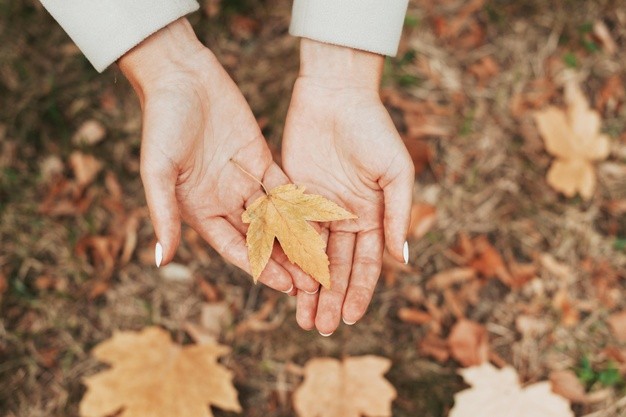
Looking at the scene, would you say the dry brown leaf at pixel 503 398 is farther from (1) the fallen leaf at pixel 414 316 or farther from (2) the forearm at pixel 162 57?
(2) the forearm at pixel 162 57

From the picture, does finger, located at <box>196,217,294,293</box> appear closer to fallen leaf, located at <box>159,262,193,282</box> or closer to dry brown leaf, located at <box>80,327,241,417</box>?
dry brown leaf, located at <box>80,327,241,417</box>

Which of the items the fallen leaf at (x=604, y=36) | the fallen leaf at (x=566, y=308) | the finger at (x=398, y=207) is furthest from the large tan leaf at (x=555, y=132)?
the finger at (x=398, y=207)

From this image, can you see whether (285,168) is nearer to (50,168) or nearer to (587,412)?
(50,168)

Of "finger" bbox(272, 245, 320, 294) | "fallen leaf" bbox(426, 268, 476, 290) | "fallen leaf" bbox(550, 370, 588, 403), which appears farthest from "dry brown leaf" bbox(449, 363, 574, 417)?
"finger" bbox(272, 245, 320, 294)

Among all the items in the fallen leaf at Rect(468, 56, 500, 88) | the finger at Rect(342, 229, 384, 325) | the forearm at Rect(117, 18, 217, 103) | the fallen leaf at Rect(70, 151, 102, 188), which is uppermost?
the forearm at Rect(117, 18, 217, 103)

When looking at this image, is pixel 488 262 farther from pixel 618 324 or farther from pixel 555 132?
pixel 555 132

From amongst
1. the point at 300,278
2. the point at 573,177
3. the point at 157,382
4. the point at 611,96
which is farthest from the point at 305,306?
the point at 611,96
